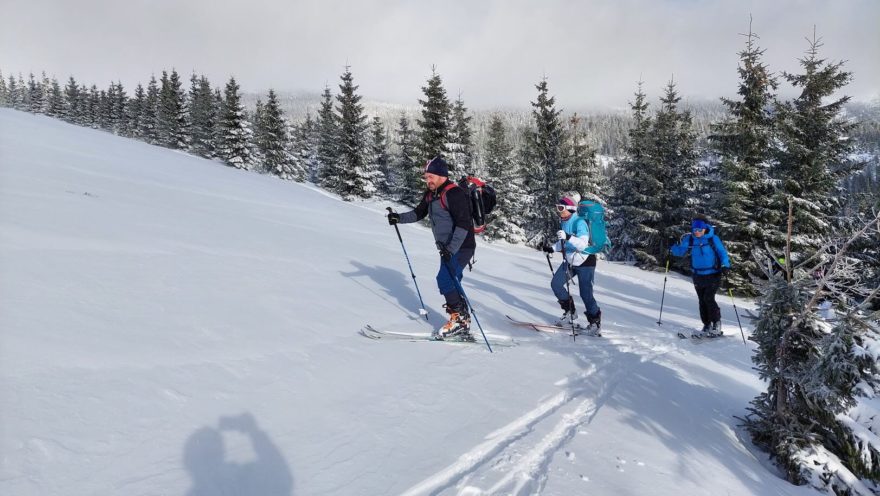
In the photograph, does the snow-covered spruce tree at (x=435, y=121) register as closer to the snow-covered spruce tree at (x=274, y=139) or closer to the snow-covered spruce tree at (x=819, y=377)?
the snow-covered spruce tree at (x=274, y=139)

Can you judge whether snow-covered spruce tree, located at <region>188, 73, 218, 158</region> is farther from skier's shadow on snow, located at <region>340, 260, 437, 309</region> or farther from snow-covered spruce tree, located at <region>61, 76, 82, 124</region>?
skier's shadow on snow, located at <region>340, 260, 437, 309</region>

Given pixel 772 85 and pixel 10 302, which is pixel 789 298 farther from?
pixel 772 85

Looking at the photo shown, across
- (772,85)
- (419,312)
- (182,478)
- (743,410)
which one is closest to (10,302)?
(182,478)

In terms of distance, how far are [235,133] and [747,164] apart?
41037 mm

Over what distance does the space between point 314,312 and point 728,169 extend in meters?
22.5

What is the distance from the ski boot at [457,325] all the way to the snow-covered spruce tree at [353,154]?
3069cm

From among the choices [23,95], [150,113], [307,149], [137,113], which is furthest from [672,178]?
[23,95]

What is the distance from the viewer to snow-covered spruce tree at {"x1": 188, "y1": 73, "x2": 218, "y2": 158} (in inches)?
2130

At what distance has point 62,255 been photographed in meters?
5.05

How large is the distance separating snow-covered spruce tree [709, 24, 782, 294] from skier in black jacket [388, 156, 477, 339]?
18.0 m

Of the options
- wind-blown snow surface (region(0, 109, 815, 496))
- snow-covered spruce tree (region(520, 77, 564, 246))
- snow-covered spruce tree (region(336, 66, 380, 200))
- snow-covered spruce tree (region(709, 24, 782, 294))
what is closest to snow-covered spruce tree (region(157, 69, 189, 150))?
snow-covered spruce tree (region(336, 66, 380, 200))

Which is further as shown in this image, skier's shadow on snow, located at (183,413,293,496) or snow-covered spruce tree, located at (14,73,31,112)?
snow-covered spruce tree, located at (14,73,31,112)

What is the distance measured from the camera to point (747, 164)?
2122 cm

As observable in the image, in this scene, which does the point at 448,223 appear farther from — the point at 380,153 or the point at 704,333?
the point at 380,153
